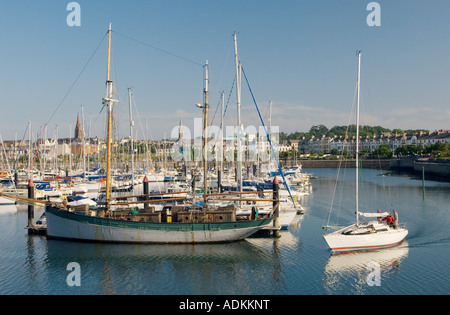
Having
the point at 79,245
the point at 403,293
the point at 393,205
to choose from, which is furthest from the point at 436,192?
the point at 79,245

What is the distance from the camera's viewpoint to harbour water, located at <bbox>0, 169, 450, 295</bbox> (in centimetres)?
2080

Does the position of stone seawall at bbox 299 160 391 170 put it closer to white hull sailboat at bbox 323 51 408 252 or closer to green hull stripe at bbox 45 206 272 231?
white hull sailboat at bbox 323 51 408 252

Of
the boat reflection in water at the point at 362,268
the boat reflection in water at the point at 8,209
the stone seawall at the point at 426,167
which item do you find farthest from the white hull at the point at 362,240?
the stone seawall at the point at 426,167

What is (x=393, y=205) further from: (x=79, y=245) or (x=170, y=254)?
(x=79, y=245)

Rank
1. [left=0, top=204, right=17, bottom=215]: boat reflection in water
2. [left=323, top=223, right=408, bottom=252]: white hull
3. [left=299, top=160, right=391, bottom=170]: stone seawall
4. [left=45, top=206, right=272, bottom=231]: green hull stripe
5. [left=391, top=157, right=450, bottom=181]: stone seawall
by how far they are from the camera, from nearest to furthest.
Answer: [left=323, top=223, right=408, bottom=252]: white hull → [left=45, top=206, right=272, bottom=231]: green hull stripe → [left=0, top=204, right=17, bottom=215]: boat reflection in water → [left=391, top=157, right=450, bottom=181]: stone seawall → [left=299, top=160, right=391, bottom=170]: stone seawall

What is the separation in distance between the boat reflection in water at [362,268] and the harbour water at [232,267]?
0.17ft

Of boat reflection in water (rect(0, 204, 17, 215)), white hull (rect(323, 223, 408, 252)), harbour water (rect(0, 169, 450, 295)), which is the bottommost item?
boat reflection in water (rect(0, 204, 17, 215))

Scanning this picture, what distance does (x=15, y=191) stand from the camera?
181 feet

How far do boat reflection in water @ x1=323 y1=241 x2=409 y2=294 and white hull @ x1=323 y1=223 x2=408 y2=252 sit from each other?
395mm

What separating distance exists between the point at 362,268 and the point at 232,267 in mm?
7680

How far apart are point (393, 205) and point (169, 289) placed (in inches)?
1431

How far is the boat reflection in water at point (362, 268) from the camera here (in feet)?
68.8

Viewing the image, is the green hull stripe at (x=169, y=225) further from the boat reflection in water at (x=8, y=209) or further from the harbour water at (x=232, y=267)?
the boat reflection in water at (x=8, y=209)

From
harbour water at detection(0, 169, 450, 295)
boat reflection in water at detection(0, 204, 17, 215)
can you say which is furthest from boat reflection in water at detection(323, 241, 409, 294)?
boat reflection in water at detection(0, 204, 17, 215)
